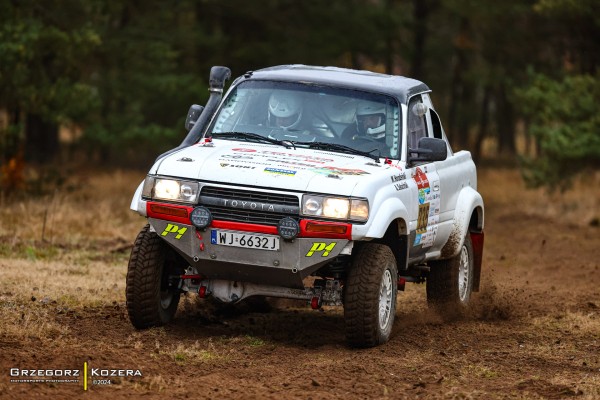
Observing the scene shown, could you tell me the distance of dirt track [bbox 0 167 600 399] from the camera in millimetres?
7141

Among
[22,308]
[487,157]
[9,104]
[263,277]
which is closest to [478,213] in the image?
[263,277]

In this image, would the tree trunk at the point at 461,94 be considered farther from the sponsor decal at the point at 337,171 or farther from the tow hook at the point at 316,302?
the tow hook at the point at 316,302

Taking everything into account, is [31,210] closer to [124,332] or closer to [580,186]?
[124,332]

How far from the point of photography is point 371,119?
9445 millimetres

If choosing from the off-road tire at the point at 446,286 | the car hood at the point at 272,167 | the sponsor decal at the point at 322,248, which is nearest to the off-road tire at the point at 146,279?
the car hood at the point at 272,167

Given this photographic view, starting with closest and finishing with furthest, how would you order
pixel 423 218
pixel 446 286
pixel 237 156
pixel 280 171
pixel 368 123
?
1. pixel 280 171
2. pixel 237 156
3. pixel 368 123
4. pixel 423 218
5. pixel 446 286

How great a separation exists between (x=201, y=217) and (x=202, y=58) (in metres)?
21.9

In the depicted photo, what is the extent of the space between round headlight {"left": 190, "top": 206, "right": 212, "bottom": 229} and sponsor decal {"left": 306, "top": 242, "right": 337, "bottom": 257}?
736 millimetres

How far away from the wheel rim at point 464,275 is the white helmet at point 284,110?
2.51 meters

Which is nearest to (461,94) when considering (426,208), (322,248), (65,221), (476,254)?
(65,221)

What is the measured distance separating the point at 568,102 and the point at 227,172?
1400 cm

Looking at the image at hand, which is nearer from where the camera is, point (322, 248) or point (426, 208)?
point (322, 248)

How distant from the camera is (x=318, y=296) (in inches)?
337

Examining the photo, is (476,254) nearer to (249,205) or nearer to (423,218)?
(423,218)
